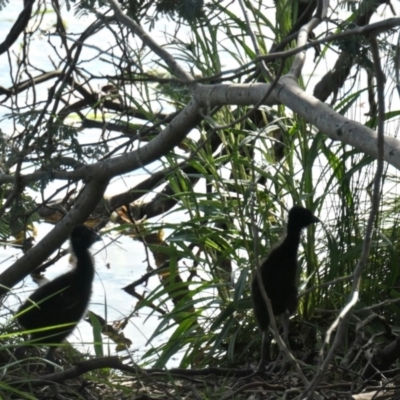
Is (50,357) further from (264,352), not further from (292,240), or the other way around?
(292,240)

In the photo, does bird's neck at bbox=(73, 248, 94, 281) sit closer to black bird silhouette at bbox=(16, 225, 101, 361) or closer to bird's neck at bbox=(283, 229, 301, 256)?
black bird silhouette at bbox=(16, 225, 101, 361)

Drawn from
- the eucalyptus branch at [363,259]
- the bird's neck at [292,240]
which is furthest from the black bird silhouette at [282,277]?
the eucalyptus branch at [363,259]

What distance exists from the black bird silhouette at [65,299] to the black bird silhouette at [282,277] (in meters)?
0.81

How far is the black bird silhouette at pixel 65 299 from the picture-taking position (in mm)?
4285

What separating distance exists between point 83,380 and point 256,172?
160 cm

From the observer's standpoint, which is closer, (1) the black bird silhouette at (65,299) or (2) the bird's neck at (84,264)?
(1) the black bird silhouette at (65,299)

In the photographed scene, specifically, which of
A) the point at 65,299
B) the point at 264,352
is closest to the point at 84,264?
the point at 65,299

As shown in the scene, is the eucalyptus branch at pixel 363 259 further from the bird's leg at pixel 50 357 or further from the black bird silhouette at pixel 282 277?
the bird's leg at pixel 50 357

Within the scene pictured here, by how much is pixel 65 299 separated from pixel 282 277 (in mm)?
996

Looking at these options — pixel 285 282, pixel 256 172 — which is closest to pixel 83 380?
pixel 285 282

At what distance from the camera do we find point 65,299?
4.38 metres

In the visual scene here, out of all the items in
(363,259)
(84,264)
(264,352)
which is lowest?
(363,259)

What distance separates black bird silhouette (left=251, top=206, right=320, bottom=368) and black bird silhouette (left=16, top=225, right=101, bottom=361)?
2.66ft

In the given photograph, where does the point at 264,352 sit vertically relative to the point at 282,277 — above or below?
below
